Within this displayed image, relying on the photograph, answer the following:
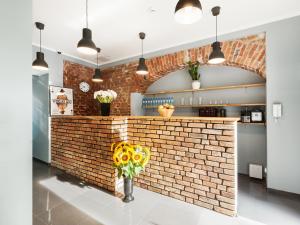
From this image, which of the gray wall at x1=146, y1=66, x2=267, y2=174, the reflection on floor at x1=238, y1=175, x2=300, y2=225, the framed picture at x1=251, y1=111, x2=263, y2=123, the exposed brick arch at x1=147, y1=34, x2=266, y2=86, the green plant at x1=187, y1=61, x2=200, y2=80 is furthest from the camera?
the green plant at x1=187, y1=61, x2=200, y2=80

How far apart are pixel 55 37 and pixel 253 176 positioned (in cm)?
522

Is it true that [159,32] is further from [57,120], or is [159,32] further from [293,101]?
[57,120]

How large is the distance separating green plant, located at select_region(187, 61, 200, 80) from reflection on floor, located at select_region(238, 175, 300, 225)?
2.52 m

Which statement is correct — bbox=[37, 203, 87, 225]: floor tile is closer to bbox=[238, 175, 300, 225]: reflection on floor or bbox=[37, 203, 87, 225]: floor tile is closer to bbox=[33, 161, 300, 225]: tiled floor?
bbox=[33, 161, 300, 225]: tiled floor

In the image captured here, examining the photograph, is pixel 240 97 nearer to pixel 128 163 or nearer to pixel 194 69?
pixel 194 69

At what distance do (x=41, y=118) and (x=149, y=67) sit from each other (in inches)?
126

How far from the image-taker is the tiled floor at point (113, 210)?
1977 millimetres

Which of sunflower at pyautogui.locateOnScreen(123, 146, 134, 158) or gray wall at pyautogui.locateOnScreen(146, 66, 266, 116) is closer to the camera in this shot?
sunflower at pyautogui.locateOnScreen(123, 146, 134, 158)

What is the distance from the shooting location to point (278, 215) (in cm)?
217

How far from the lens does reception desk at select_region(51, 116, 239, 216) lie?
2.11 metres

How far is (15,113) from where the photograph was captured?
98 centimetres

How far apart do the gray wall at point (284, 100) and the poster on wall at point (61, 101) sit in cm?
479

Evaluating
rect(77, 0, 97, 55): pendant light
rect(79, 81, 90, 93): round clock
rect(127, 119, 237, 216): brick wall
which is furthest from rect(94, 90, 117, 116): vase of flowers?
rect(79, 81, 90, 93): round clock

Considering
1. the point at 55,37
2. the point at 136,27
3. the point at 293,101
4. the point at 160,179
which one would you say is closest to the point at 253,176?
the point at 293,101
